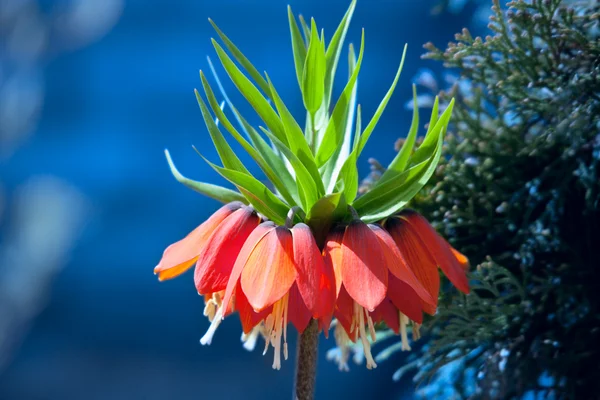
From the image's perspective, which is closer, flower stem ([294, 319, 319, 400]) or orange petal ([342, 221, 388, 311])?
orange petal ([342, 221, 388, 311])

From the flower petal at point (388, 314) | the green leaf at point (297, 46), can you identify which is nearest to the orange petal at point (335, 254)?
the flower petal at point (388, 314)

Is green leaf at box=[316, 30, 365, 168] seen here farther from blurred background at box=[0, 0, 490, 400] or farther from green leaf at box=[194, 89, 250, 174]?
blurred background at box=[0, 0, 490, 400]

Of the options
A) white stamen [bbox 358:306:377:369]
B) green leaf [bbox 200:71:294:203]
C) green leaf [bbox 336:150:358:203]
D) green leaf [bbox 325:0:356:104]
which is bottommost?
white stamen [bbox 358:306:377:369]

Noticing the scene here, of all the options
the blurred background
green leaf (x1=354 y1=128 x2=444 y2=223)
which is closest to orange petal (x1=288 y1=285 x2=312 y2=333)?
green leaf (x1=354 y1=128 x2=444 y2=223)

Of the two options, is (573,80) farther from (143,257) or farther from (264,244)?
(143,257)

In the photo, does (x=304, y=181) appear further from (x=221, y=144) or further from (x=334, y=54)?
(x=334, y=54)

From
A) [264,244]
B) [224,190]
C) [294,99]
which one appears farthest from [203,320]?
[264,244]

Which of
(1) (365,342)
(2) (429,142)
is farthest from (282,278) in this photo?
(2) (429,142)
